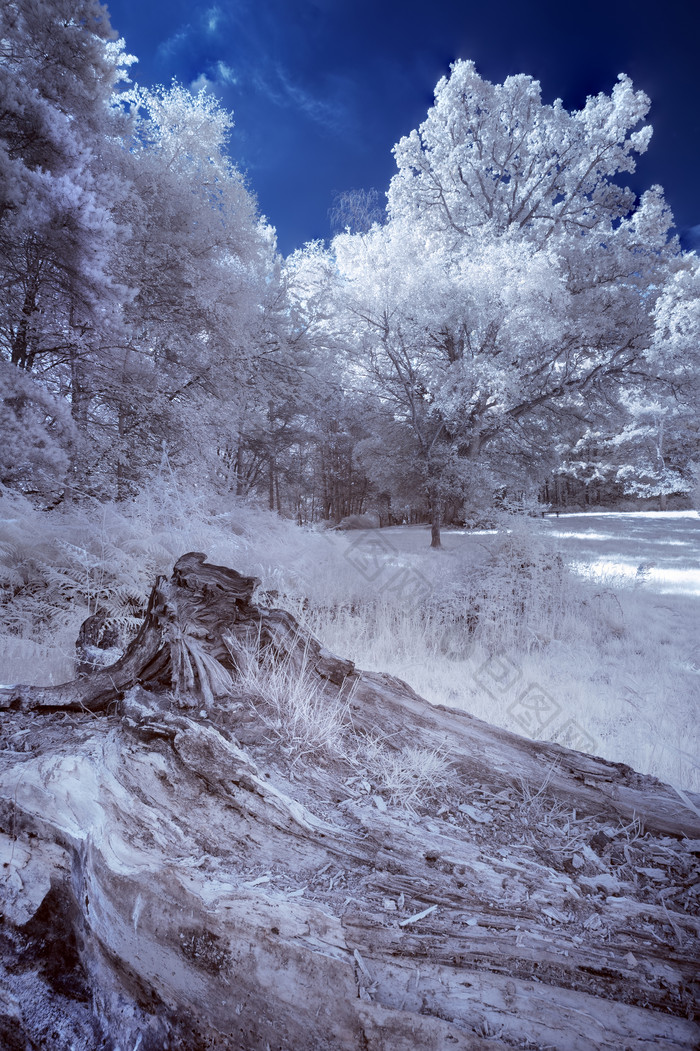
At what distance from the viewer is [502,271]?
9.98 m

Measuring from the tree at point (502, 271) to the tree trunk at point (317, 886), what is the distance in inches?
334

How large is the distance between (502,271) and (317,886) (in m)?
11.0

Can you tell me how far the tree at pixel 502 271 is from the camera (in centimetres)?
1009

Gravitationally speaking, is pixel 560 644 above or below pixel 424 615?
below

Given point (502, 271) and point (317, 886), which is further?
point (502, 271)

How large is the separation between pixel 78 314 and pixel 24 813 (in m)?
7.14

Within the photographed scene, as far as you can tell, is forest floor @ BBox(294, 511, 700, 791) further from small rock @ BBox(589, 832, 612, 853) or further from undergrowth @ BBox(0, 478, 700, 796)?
small rock @ BBox(589, 832, 612, 853)

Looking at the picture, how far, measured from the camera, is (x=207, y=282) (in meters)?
8.60

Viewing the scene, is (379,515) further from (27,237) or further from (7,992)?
(7,992)

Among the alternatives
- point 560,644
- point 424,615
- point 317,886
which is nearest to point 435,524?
point 424,615

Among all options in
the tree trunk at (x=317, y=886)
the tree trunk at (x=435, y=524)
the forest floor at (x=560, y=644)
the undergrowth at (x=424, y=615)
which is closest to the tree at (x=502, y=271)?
the tree trunk at (x=435, y=524)

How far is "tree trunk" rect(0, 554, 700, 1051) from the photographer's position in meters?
0.99

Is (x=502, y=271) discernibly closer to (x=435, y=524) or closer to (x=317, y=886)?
(x=435, y=524)

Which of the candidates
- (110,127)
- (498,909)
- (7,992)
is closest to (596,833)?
(498,909)
